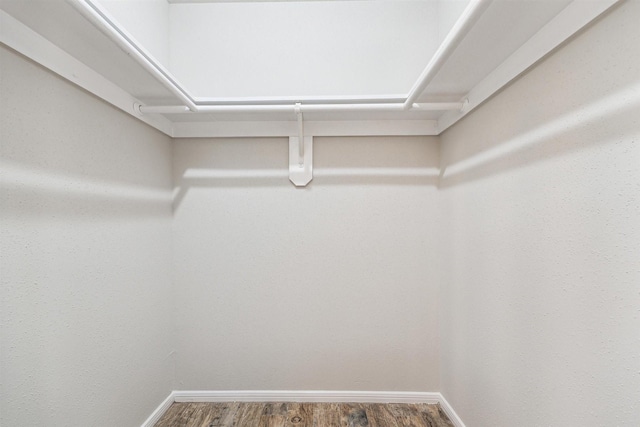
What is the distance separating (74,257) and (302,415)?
4.83ft

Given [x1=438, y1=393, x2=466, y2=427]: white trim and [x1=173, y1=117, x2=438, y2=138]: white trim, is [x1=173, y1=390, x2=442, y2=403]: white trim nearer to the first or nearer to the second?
[x1=438, y1=393, x2=466, y2=427]: white trim

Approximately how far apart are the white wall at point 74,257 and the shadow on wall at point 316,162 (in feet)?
0.83

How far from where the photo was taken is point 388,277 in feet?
6.30

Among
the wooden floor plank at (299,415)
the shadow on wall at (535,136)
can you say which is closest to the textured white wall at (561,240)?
the shadow on wall at (535,136)

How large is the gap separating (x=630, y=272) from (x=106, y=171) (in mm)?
1892

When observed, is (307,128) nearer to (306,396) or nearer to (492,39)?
(492,39)

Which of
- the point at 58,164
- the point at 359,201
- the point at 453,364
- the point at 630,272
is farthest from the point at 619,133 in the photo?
the point at 58,164

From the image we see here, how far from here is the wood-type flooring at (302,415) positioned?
1705mm

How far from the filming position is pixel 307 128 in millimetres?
1871

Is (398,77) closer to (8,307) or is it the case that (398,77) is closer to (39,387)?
(8,307)

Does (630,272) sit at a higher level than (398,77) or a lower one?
lower

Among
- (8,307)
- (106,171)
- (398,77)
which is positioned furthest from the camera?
(398,77)

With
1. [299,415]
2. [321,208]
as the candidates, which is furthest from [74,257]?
[299,415]

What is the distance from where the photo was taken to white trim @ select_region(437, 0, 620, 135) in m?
0.83
